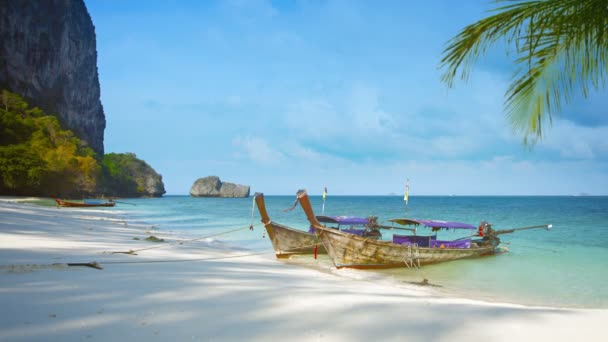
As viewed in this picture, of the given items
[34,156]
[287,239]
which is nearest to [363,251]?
[287,239]

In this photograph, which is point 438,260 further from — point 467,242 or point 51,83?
point 51,83

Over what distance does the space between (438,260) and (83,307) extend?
13.0 meters

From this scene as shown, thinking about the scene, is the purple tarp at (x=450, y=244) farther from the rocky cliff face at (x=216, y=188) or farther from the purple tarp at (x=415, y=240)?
the rocky cliff face at (x=216, y=188)

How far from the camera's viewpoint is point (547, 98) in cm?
311

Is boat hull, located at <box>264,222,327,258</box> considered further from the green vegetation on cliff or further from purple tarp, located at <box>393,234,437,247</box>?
the green vegetation on cliff

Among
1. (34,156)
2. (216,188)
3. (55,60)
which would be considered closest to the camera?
(34,156)

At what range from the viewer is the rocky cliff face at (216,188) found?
6260 inches

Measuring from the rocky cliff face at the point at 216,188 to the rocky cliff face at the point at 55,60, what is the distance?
212 feet

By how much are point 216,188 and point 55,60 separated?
3756 inches

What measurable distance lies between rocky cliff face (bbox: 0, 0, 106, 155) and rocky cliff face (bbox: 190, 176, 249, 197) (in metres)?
64.6

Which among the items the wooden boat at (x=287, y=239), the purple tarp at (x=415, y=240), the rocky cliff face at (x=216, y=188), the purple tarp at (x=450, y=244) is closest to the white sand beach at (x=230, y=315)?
the wooden boat at (x=287, y=239)

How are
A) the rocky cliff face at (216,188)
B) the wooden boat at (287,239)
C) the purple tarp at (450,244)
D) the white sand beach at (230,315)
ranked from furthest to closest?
the rocky cliff face at (216,188)
the purple tarp at (450,244)
the wooden boat at (287,239)
the white sand beach at (230,315)

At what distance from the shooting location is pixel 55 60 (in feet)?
232

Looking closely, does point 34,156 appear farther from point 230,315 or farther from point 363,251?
point 230,315
